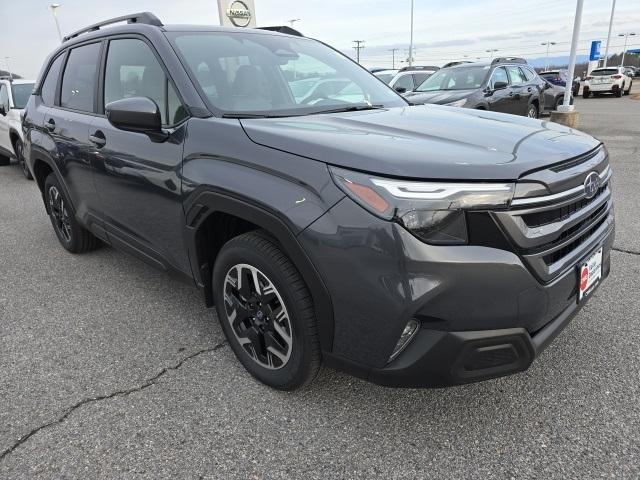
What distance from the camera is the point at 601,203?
2215 mm

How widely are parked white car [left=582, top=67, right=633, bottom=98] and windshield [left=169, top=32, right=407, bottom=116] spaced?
27.5 meters

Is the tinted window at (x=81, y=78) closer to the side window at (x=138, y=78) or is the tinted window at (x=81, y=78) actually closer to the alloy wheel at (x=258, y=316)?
the side window at (x=138, y=78)

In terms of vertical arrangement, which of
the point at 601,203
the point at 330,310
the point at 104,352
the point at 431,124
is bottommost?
the point at 104,352

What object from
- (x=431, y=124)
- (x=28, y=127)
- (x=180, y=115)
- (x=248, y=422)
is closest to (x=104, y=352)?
(x=248, y=422)

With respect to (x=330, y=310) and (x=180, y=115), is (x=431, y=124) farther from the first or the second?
(x=180, y=115)

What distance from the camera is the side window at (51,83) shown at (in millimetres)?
4012

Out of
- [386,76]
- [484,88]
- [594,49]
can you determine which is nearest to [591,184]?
[484,88]

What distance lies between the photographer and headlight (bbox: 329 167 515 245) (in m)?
1.65

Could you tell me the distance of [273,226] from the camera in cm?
194

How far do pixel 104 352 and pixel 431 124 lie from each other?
7.16 ft

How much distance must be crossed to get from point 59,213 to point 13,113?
4.74 m

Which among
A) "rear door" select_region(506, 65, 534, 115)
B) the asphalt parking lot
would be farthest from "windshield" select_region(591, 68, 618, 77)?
the asphalt parking lot

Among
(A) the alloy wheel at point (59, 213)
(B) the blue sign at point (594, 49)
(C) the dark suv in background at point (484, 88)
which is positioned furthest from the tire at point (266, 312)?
(B) the blue sign at point (594, 49)

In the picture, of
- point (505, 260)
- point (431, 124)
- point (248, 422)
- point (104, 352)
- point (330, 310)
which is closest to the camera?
point (505, 260)
